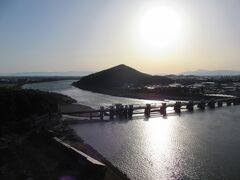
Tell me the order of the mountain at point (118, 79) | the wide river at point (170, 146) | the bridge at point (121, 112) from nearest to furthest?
the wide river at point (170, 146) → the bridge at point (121, 112) → the mountain at point (118, 79)

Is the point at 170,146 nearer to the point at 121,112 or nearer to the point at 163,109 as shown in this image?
the point at 121,112

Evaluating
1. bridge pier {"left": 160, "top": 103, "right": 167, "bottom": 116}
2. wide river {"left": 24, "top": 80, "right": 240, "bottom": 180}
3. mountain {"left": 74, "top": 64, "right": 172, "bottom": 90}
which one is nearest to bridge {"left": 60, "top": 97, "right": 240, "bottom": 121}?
bridge pier {"left": 160, "top": 103, "right": 167, "bottom": 116}

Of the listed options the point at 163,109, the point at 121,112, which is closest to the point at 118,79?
the point at 163,109

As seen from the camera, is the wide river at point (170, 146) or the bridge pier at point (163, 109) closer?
the wide river at point (170, 146)

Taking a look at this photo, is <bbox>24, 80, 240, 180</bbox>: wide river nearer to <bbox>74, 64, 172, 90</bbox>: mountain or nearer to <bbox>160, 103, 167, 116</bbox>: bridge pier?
<bbox>160, 103, 167, 116</bbox>: bridge pier

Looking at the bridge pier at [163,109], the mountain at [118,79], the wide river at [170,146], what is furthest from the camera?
the mountain at [118,79]

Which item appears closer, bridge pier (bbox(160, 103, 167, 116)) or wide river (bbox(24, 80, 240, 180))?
wide river (bbox(24, 80, 240, 180))

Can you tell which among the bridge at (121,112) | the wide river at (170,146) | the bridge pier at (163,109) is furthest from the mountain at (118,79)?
the wide river at (170,146)

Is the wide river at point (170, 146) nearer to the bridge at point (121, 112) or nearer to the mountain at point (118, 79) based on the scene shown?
the bridge at point (121, 112)
